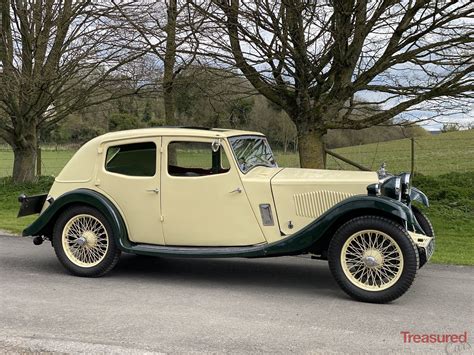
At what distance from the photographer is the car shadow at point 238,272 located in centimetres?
540

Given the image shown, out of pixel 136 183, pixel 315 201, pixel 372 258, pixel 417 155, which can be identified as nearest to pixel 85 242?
pixel 136 183

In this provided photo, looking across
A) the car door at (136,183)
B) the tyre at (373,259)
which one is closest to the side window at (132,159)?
the car door at (136,183)

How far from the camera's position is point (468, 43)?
8.62 metres

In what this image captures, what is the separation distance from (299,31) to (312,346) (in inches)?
237

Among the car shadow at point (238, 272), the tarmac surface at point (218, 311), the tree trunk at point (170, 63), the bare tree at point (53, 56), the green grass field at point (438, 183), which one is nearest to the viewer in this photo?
the tarmac surface at point (218, 311)

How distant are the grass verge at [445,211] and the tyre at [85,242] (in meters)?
3.22

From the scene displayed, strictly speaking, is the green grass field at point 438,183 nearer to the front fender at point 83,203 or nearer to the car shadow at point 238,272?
the car shadow at point 238,272

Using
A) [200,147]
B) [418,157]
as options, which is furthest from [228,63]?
[418,157]

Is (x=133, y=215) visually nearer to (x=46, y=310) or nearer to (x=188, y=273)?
(x=188, y=273)

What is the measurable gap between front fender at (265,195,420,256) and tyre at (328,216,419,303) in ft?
0.28

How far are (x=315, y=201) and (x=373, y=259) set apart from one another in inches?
33.7

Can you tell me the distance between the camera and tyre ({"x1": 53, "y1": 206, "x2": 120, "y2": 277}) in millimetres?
5578

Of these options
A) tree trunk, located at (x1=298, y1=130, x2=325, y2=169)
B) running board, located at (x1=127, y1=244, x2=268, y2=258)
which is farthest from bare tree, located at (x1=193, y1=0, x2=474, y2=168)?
running board, located at (x1=127, y1=244, x2=268, y2=258)

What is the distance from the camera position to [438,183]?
1202 cm
